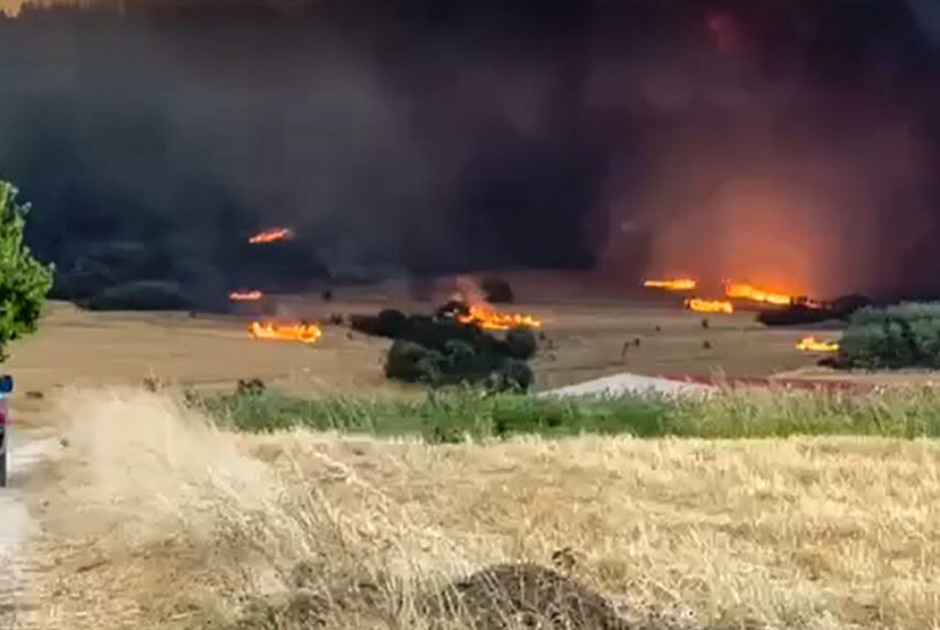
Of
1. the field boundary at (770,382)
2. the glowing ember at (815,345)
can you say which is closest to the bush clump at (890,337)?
the glowing ember at (815,345)

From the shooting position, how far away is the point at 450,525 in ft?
39.0

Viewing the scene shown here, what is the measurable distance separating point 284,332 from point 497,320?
2.80 metres

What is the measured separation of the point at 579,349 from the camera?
2275 cm

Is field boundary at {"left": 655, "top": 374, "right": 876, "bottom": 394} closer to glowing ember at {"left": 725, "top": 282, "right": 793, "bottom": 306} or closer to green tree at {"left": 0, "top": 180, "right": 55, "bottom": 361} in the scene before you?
glowing ember at {"left": 725, "top": 282, "right": 793, "bottom": 306}

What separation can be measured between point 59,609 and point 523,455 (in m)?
9.59

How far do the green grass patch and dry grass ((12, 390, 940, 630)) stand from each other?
128 inches

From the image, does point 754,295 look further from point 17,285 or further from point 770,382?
point 17,285

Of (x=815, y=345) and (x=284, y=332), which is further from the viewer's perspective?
(x=284, y=332)

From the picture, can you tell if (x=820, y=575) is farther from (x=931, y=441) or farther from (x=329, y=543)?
(x=931, y=441)

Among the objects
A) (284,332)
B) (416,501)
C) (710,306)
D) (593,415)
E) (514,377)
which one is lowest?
(593,415)

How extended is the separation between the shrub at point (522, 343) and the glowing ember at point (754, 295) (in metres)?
2.70

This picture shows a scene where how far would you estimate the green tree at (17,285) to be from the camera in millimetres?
23062

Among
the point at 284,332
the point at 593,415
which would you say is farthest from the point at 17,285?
the point at 593,415

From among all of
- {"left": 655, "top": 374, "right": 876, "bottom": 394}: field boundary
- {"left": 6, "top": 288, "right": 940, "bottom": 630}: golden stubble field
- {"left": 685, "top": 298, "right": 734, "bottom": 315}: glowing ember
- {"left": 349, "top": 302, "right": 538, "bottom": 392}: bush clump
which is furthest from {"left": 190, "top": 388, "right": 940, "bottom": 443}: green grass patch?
{"left": 685, "top": 298, "right": 734, "bottom": 315}: glowing ember
